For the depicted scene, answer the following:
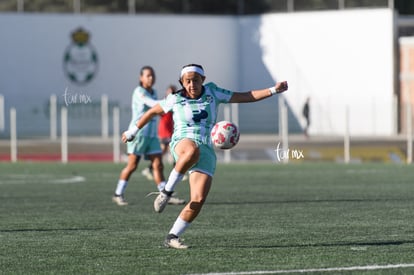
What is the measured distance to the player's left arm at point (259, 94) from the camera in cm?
1259

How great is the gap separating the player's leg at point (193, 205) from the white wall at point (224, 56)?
38439 millimetres

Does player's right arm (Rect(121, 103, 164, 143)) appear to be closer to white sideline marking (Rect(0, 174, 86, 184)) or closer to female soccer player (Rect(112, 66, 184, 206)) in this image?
female soccer player (Rect(112, 66, 184, 206))

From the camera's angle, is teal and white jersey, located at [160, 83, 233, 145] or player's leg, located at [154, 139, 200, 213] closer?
player's leg, located at [154, 139, 200, 213]

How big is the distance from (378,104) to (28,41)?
1624 centimetres

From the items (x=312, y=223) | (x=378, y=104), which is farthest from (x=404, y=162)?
(x=312, y=223)

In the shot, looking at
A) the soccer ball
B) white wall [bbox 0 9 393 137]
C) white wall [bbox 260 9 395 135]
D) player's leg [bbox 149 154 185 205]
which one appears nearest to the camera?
the soccer ball

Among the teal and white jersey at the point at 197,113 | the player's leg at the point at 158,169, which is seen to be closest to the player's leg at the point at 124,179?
the player's leg at the point at 158,169

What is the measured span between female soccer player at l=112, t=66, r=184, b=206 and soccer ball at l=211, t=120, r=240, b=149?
5748 mm

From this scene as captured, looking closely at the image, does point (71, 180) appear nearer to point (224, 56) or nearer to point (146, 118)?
point (146, 118)

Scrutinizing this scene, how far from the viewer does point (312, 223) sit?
49.8 ft

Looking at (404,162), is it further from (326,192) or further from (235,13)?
(235,13)

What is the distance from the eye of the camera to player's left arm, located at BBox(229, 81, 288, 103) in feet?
41.3

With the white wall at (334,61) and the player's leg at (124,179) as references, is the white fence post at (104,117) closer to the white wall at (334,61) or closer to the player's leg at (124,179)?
the white wall at (334,61)

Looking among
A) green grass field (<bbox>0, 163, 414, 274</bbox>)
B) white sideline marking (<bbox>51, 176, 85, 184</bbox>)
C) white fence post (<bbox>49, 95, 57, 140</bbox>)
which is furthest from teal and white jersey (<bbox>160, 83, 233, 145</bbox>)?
white fence post (<bbox>49, 95, 57, 140</bbox>)
